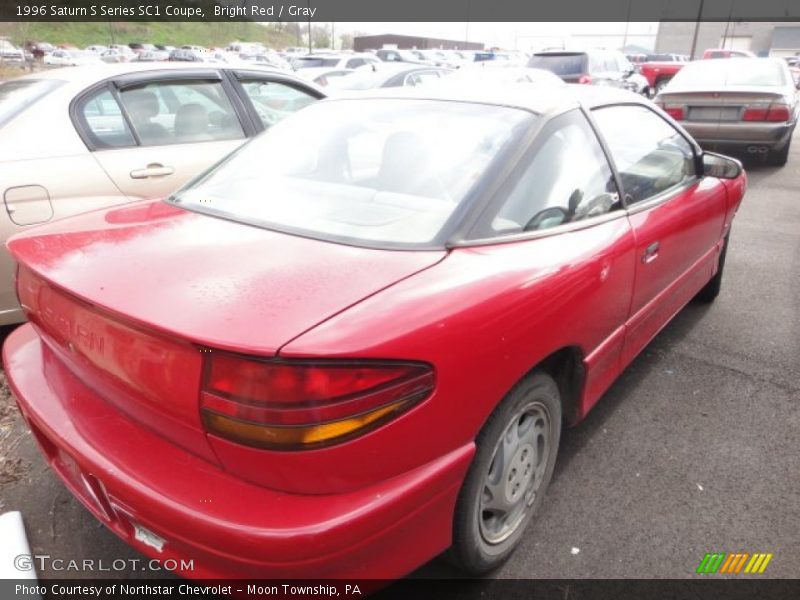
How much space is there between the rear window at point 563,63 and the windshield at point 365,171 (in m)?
11.4

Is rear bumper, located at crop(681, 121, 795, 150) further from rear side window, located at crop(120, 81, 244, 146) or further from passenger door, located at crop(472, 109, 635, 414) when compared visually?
passenger door, located at crop(472, 109, 635, 414)

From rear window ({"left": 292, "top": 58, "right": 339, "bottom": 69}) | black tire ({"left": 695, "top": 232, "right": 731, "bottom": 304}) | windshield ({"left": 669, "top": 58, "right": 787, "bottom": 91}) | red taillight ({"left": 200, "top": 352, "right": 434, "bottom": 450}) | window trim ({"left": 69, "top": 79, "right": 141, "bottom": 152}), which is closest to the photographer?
red taillight ({"left": 200, "top": 352, "right": 434, "bottom": 450})

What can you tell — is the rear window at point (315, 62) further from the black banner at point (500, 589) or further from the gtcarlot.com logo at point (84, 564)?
the black banner at point (500, 589)

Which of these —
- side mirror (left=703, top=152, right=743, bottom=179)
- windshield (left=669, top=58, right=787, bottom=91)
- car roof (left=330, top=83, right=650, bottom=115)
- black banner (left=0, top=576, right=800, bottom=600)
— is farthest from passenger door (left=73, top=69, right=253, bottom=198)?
windshield (left=669, top=58, right=787, bottom=91)

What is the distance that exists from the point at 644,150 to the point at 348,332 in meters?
2.19

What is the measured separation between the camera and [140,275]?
64.4 inches

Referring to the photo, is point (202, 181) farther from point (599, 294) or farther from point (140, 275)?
point (599, 294)

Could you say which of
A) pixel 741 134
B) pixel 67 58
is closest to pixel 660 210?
pixel 741 134

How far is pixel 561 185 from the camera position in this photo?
2.22 meters

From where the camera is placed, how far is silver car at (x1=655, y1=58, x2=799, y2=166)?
8031 millimetres

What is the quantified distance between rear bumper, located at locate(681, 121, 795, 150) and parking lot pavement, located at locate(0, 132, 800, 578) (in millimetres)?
5367

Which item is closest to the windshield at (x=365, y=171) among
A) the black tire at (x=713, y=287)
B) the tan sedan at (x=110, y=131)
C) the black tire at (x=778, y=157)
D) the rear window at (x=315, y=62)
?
the tan sedan at (x=110, y=131)

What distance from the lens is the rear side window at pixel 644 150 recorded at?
105 inches

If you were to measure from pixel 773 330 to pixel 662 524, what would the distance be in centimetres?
215
